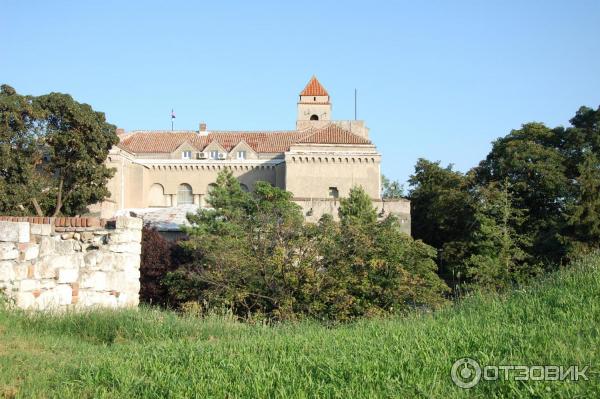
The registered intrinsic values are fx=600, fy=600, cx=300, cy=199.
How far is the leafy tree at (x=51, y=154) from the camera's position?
31.0 metres

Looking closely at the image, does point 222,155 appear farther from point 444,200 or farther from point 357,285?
point 357,285

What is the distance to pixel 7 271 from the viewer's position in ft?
29.3

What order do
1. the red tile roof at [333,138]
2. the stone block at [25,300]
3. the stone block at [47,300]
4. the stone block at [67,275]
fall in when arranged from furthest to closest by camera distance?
the red tile roof at [333,138]
the stone block at [67,275]
the stone block at [47,300]
the stone block at [25,300]

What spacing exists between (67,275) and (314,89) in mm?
52707

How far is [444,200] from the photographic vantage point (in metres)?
36.5

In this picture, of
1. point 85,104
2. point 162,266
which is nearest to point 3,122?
point 85,104

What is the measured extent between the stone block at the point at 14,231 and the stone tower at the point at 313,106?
5110 cm

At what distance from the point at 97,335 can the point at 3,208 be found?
80.3 feet

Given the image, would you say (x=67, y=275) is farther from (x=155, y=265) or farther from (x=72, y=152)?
(x=72, y=152)

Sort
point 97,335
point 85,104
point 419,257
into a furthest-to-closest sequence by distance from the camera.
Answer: point 85,104, point 419,257, point 97,335

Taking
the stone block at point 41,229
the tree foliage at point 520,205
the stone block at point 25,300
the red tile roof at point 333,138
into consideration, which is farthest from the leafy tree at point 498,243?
the stone block at point 25,300

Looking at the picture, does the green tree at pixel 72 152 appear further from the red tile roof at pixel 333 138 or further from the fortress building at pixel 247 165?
the red tile roof at pixel 333 138

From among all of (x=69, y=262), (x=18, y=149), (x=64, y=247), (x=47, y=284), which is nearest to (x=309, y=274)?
(x=69, y=262)

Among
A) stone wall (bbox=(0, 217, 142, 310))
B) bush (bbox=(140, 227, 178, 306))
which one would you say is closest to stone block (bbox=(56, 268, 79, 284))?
stone wall (bbox=(0, 217, 142, 310))
